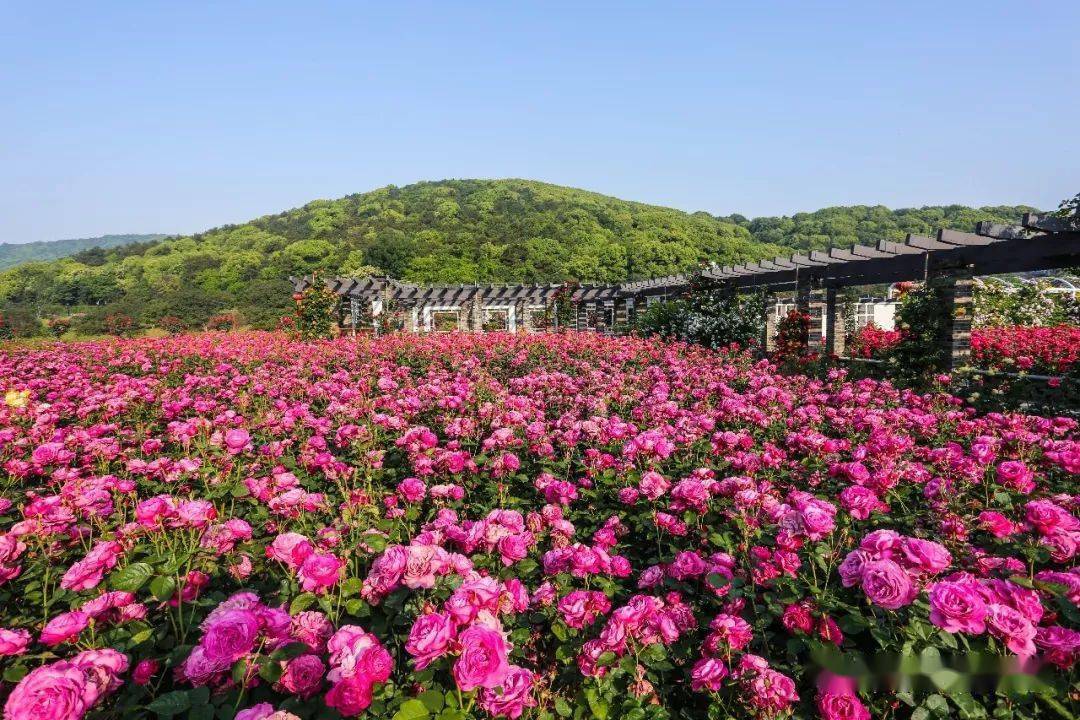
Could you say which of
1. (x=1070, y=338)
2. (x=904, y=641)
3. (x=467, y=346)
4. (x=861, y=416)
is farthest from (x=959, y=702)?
(x=1070, y=338)

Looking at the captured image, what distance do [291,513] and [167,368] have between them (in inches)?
261

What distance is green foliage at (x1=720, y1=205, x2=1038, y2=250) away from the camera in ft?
136

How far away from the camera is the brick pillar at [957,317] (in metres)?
6.89

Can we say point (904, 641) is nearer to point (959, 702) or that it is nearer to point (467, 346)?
point (959, 702)

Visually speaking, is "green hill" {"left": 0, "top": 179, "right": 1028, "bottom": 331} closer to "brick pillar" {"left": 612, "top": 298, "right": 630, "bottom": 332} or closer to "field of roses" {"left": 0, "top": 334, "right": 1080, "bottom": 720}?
"brick pillar" {"left": 612, "top": 298, "right": 630, "bottom": 332}

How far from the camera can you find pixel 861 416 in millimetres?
3215

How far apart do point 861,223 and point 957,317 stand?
48.5 meters

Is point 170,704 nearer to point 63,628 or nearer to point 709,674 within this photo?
point 63,628

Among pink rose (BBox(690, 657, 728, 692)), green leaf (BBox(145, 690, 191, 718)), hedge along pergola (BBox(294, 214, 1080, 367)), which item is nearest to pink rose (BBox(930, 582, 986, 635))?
pink rose (BBox(690, 657, 728, 692))

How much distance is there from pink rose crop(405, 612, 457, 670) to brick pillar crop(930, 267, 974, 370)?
310 inches

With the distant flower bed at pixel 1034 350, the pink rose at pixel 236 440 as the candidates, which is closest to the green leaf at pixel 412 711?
the pink rose at pixel 236 440

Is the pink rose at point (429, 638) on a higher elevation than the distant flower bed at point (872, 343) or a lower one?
higher

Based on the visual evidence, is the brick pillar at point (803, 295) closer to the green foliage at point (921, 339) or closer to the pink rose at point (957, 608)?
the green foliage at point (921, 339)

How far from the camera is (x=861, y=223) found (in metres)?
48.3
